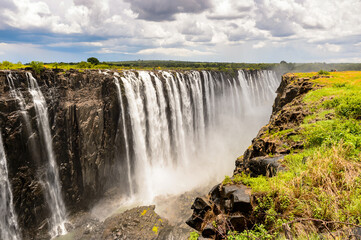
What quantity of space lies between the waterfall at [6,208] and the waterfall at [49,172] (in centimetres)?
242

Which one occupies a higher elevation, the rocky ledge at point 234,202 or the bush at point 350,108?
the bush at point 350,108

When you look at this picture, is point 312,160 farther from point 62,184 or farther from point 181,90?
point 181,90

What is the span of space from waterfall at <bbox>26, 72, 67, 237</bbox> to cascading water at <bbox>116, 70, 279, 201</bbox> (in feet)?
23.3

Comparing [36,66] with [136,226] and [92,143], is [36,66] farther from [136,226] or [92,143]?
[136,226]

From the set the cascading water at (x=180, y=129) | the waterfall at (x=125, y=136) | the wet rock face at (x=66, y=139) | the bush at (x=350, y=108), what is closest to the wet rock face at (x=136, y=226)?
the cascading water at (x=180, y=129)

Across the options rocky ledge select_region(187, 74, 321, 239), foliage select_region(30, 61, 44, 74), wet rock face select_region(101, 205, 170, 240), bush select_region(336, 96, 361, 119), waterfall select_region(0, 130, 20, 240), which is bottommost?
wet rock face select_region(101, 205, 170, 240)

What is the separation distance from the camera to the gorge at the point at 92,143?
16625mm

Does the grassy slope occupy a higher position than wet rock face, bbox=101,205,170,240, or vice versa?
the grassy slope

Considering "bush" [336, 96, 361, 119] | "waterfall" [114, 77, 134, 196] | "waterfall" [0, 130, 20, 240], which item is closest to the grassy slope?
"bush" [336, 96, 361, 119]

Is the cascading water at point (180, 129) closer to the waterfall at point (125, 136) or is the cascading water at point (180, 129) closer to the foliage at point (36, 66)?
the waterfall at point (125, 136)

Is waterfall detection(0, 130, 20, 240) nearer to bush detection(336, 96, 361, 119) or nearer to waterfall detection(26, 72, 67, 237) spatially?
waterfall detection(26, 72, 67, 237)

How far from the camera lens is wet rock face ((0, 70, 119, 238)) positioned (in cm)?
1650

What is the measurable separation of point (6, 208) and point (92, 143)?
7930mm

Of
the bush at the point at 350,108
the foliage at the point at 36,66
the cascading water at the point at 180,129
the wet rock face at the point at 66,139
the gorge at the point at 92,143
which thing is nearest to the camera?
the bush at the point at 350,108
